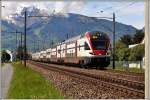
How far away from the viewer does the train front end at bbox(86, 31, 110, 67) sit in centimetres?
2073

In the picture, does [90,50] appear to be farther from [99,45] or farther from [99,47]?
[99,47]

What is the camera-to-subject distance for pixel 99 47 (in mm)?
21828

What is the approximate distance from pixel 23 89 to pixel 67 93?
1390 millimetres

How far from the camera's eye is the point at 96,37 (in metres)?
22.3

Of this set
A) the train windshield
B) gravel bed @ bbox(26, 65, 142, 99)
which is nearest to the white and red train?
the train windshield

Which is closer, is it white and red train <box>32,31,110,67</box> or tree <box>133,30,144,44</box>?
tree <box>133,30,144,44</box>

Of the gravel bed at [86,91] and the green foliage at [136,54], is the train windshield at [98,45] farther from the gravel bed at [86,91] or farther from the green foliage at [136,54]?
the gravel bed at [86,91]

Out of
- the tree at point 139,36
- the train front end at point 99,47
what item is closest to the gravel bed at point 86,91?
the tree at point 139,36

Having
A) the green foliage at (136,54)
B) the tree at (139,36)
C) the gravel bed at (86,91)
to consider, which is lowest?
A: the gravel bed at (86,91)

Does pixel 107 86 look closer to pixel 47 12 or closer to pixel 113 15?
pixel 113 15

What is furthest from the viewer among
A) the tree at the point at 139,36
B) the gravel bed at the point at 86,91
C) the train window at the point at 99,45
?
the train window at the point at 99,45

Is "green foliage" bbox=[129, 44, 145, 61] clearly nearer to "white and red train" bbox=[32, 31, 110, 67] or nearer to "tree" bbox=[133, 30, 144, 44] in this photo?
"tree" bbox=[133, 30, 144, 44]

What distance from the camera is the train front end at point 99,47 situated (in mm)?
20734

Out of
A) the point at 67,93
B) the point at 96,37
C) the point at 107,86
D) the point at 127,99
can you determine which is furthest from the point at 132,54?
the point at 127,99
